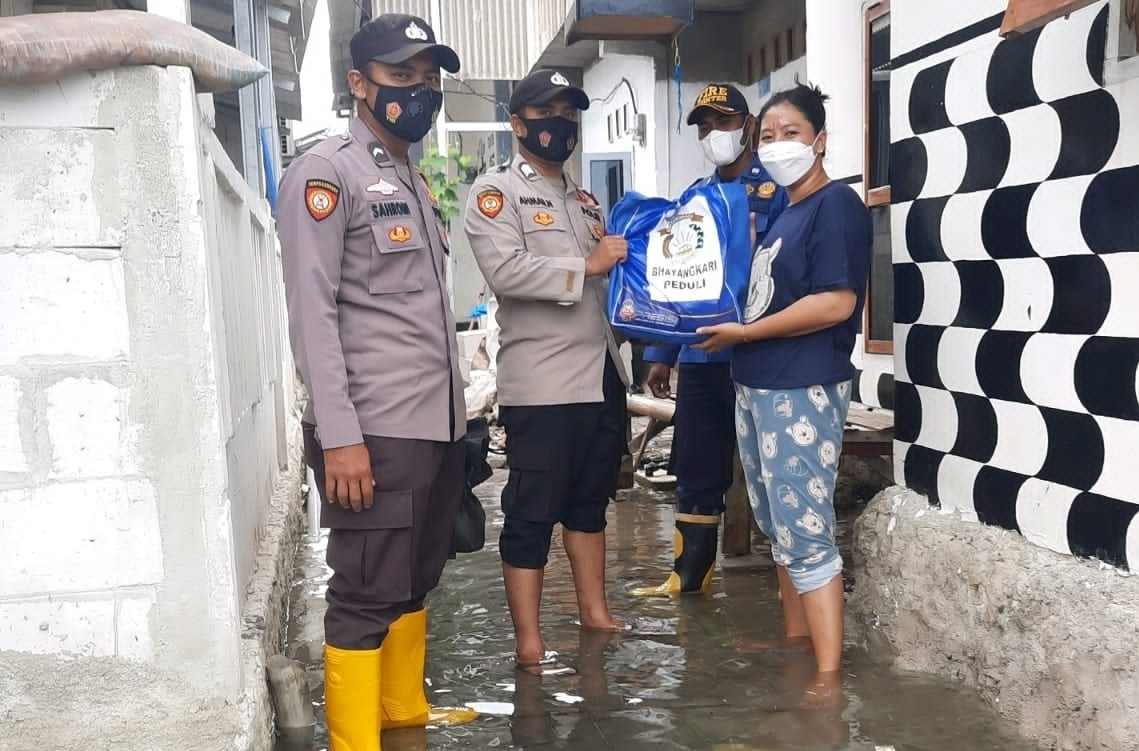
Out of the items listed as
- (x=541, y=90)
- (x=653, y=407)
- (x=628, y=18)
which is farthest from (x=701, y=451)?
(x=628, y=18)

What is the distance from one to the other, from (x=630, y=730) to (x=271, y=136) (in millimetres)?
5397

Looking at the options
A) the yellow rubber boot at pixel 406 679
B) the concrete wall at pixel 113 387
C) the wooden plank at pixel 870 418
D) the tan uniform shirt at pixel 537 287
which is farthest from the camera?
the wooden plank at pixel 870 418

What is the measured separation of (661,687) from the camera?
3270 millimetres

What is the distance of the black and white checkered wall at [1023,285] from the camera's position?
2.44 meters

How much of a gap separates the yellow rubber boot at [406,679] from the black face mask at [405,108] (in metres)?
1.33

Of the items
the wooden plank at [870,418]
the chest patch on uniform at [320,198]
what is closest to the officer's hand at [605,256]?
the chest patch on uniform at [320,198]

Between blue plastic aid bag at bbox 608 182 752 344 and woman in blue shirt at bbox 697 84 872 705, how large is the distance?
4.8 inches

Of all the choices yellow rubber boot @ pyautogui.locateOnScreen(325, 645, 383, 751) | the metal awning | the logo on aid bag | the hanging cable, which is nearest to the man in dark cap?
the logo on aid bag

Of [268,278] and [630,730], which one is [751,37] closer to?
[268,278]

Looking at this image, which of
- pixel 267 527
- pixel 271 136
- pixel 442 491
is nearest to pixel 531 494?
pixel 442 491

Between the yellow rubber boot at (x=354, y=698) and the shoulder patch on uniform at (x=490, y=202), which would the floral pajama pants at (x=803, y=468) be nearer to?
the shoulder patch on uniform at (x=490, y=202)

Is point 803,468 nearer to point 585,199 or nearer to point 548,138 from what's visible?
point 585,199

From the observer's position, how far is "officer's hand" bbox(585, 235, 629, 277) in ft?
11.3

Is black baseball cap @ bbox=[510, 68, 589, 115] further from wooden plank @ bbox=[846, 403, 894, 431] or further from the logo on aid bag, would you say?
wooden plank @ bbox=[846, 403, 894, 431]
